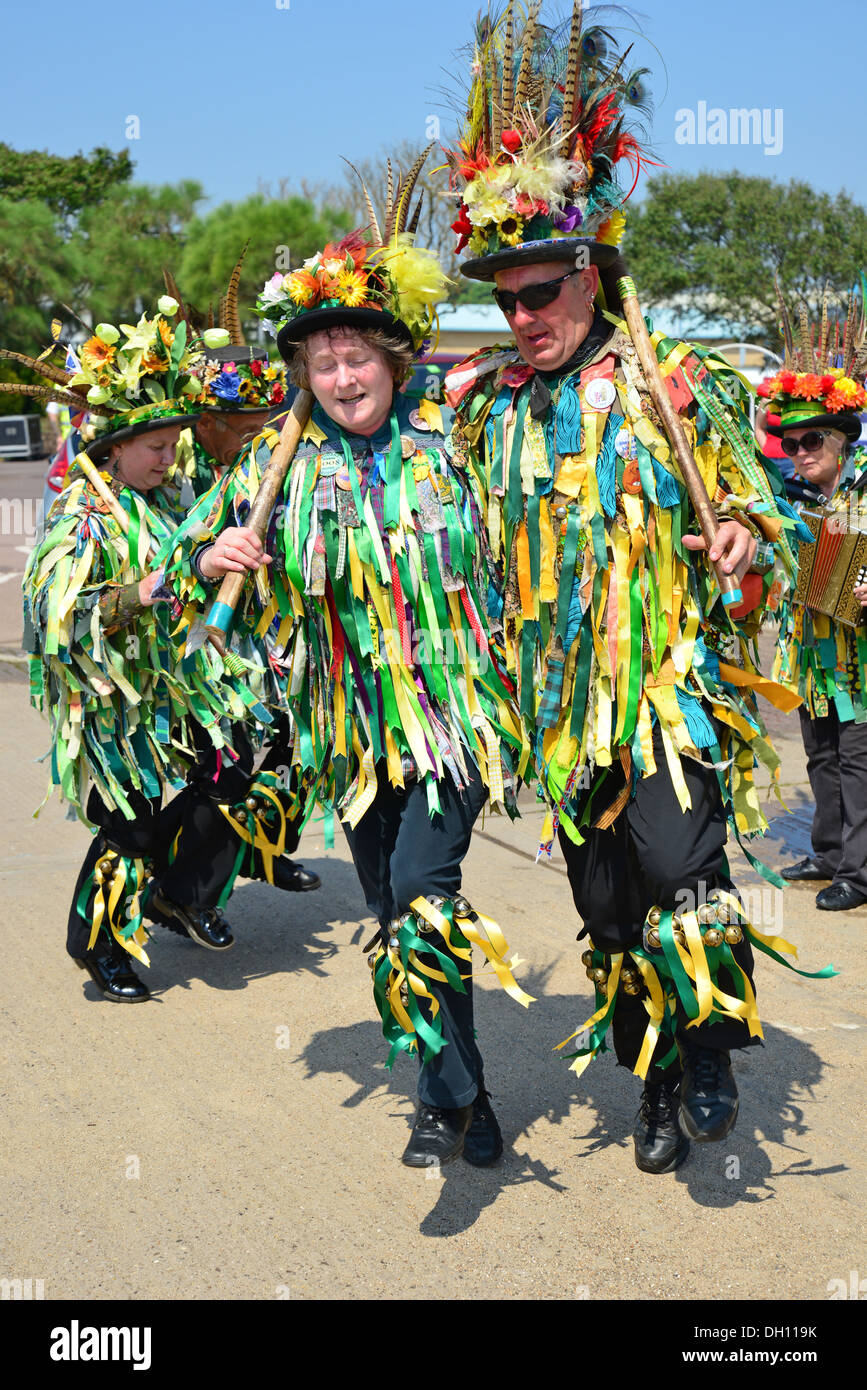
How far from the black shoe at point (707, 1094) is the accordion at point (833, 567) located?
2.43 meters

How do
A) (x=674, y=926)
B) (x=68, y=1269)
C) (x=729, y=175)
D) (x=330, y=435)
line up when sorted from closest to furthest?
(x=68, y=1269)
(x=674, y=926)
(x=330, y=435)
(x=729, y=175)

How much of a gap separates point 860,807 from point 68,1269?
10.9ft

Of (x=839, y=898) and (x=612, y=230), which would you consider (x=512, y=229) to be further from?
(x=839, y=898)

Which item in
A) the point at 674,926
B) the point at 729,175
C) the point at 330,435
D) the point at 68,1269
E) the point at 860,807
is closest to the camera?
the point at 68,1269

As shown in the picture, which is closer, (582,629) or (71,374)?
(582,629)

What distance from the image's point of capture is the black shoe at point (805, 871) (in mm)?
5250

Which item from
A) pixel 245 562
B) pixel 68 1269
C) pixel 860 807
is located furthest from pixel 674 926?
pixel 860 807

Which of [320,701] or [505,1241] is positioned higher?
[320,701]

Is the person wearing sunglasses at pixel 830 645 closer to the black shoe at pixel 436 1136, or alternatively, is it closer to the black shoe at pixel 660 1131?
the black shoe at pixel 660 1131

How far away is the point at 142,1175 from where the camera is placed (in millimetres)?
3211

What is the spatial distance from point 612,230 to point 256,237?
3762 cm

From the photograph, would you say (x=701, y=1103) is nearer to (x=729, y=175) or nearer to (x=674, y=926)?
(x=674, y=926)

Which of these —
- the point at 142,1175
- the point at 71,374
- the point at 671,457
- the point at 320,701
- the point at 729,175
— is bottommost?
the point at 142,1175

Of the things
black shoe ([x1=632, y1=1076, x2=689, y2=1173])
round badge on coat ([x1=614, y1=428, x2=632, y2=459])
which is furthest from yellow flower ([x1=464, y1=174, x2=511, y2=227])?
black shoe ([x1=632, y1=1076, x2=689, y2=1173])
